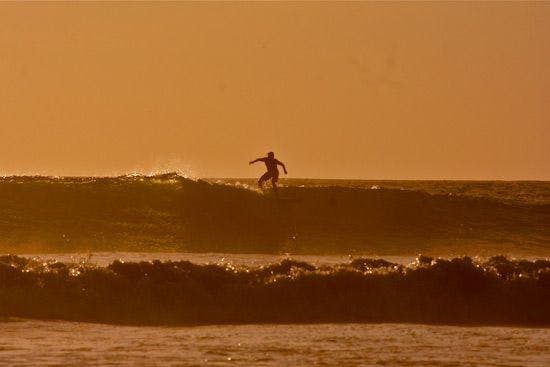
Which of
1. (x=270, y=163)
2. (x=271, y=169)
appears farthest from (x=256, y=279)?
(x=271, y=169)

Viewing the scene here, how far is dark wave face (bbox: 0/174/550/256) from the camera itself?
94.7ft

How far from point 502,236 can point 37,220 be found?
11376mm

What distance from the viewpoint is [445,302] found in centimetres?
1922

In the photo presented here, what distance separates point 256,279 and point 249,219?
1274 cm

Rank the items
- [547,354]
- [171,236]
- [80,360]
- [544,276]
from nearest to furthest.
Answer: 1. [80,360]
2. [547,354]
3. [544,276]
4. [171,236]

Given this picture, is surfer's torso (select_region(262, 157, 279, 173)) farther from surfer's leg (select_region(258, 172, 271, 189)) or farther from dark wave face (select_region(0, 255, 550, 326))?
dark wave face (select_region(0, 255, 550, 326))

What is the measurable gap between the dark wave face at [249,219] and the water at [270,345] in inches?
447

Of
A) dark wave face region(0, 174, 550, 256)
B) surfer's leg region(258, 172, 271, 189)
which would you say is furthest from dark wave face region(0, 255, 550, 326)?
surfer's leg region(258, 172, 271, 189)

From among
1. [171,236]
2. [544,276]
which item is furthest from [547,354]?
[171,236]

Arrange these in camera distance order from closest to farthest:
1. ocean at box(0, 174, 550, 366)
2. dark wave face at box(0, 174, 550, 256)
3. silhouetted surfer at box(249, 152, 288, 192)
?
1. ocean at box(0, 174, 550, 366)
2. dark wave face at box(0, 174, 550, 256)
3. silhouetted surfer at box(249, 152, 288, 192)

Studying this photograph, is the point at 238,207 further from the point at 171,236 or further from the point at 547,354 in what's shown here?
the point at 547,354

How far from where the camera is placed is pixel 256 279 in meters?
19.3

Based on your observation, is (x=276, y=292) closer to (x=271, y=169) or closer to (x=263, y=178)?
(x=271, y=169)

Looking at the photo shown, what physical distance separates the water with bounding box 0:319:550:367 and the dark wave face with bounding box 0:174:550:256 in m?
11.3
